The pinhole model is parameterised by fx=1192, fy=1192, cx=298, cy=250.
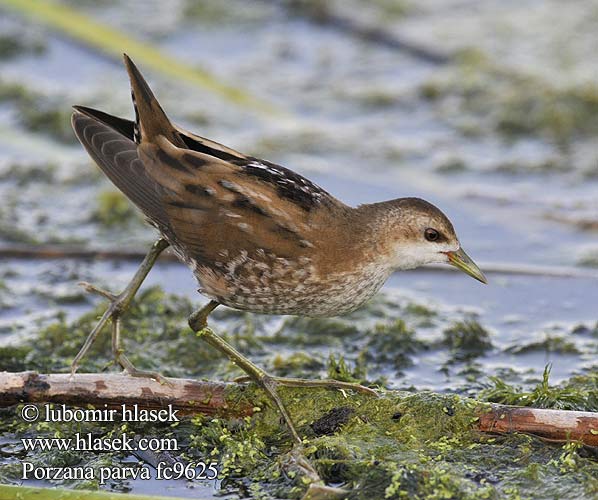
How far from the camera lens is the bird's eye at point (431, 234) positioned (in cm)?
489

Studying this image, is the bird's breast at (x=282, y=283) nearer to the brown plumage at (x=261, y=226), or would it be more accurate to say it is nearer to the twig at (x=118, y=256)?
the brown plumage at (x=261, y=226)

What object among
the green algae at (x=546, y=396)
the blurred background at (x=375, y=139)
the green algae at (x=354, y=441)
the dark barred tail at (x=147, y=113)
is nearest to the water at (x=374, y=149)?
the blurred background at (x=375, y=139)

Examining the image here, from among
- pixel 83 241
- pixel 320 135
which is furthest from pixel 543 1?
pixel 83 241

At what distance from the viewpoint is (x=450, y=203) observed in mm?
7441

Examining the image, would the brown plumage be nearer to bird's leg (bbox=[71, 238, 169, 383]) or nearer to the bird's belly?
the bird's belly

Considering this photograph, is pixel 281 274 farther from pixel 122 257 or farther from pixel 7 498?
pixel 122 257

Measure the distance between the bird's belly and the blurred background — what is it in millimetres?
786

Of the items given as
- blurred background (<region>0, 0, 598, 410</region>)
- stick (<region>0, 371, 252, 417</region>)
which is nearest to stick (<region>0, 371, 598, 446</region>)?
stick (<region>0, 371, 252, 417</region>)

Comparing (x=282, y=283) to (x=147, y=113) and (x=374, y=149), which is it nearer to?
(x=147, y=113)

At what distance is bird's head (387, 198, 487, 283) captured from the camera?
4871 millimetres

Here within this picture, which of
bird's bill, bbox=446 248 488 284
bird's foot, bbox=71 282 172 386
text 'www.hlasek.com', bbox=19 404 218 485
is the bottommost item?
text 'www.hlasek.com', bbox=19 404 218 485

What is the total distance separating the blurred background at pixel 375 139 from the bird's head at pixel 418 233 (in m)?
0.77

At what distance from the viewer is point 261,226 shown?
4.73m

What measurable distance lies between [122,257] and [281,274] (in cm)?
220
